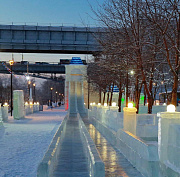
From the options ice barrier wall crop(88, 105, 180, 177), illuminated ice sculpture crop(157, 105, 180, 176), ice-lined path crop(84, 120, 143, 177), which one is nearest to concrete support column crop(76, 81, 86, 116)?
ice-lined path crop(84, 120, 143, 177)

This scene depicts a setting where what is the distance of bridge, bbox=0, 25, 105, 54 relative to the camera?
164 ft

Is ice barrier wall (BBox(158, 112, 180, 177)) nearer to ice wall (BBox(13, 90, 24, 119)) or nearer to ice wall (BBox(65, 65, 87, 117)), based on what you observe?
ice wall (BBox(13, 90, 24, 119))

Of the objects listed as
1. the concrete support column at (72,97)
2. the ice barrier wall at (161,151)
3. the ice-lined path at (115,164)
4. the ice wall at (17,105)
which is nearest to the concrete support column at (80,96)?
the concrete support column at (72,97)

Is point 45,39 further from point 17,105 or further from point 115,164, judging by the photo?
point 115,164

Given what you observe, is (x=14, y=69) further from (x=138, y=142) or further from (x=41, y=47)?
(x=138, y=142)

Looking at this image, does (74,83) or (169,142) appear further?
(74,83)

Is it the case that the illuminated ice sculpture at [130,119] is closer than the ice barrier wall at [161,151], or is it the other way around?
the ice barrier wall at [161,151]

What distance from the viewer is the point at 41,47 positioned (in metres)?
51.0

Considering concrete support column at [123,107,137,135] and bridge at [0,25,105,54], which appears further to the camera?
bridge at [0,25,105,54]

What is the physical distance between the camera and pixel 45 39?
50.9 m

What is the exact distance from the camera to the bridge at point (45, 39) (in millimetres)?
50000

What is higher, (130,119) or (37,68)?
(37,68)

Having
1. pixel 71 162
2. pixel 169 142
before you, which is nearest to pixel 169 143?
pixel 169 142

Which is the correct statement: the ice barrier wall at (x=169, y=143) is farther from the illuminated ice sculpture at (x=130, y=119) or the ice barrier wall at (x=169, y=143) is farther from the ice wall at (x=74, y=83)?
the ice wall at (x=74, y=83)
